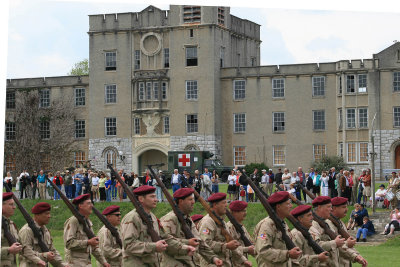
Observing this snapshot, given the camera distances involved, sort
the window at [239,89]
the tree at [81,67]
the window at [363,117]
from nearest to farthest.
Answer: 1. the window at [363,117]
2. the window at [239,89]
3. the tree at [81,67]

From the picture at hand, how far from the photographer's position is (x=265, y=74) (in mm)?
47938

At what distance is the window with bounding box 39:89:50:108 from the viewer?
49.0 meters

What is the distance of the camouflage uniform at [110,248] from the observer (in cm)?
1066

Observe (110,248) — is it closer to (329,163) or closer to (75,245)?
(75,245)

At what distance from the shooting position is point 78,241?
10.0 m

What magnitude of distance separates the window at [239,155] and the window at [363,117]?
686 centimetres

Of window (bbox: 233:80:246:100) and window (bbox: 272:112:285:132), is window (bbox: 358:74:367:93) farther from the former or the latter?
window (bbox: 233:80:246:100)

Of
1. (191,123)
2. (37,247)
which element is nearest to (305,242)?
(37,247)

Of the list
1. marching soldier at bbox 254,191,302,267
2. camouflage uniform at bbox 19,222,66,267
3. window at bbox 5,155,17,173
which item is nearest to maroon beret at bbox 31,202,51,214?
camouflage uniform at bbox 19,222,66,267

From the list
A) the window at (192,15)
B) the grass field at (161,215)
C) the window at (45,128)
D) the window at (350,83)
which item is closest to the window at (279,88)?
the window at (350,83)

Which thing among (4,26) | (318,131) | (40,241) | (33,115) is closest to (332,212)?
(40,241)

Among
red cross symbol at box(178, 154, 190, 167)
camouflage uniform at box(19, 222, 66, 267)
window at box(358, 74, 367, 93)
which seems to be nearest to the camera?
camouflage uniform at box(19, 222, 66, 267)

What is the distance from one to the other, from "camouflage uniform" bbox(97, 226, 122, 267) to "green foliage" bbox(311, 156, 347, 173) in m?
34.3

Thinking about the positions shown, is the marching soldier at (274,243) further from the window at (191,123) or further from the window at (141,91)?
the window at (141,91)
